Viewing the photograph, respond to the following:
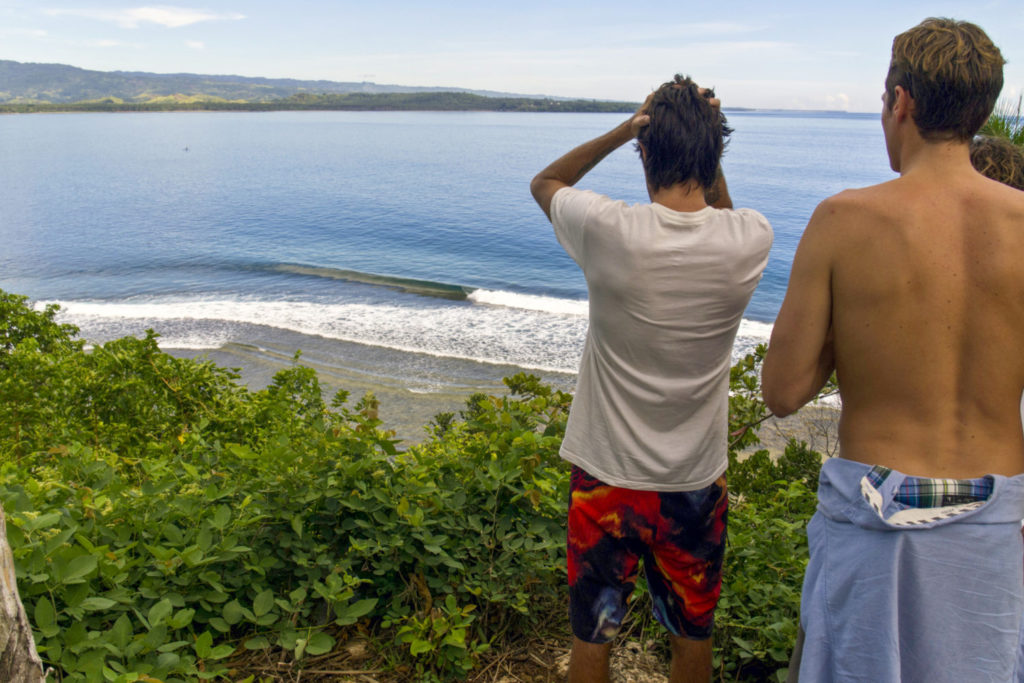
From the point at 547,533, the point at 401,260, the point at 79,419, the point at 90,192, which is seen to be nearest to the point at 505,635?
the point at 547,533

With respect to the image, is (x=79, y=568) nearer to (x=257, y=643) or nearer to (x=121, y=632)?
(x=121, y=632)

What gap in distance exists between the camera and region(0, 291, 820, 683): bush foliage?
7.73 feet

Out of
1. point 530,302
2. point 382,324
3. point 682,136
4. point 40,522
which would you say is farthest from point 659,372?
point 530,302

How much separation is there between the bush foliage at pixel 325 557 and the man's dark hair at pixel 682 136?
1.45m

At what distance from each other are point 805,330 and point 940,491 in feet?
1.52

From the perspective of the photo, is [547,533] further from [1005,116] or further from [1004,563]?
[1005,116]

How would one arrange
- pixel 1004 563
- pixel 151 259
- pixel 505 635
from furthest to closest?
pixel 151 259 < pixel 505 635 < pixel 1004 563

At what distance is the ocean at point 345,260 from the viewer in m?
15.1

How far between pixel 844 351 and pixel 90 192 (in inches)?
2316

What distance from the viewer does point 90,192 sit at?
50.7 meters

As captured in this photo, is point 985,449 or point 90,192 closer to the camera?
point 985,449

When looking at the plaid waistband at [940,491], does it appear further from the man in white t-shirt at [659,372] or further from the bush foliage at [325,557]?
the bush foliage at [325,557]

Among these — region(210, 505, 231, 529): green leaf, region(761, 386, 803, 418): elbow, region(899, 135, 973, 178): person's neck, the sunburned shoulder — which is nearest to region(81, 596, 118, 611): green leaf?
region(210, 505, 231, 529): green leaf

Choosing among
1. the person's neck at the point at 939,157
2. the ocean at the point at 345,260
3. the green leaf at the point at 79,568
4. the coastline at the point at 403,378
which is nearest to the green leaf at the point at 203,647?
the green leaf at the point at 79,568
